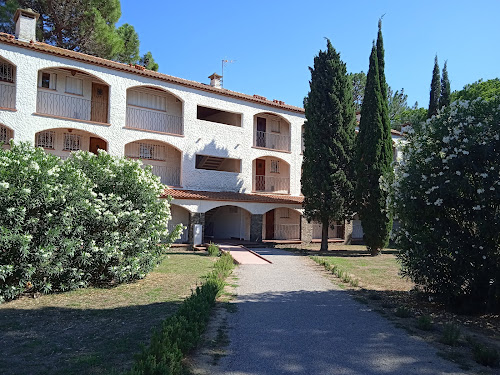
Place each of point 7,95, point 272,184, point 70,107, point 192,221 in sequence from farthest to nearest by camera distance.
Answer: point 272,184, point 192,221, point 70,107, point 7,95

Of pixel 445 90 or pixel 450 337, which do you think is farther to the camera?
pixel 445 90

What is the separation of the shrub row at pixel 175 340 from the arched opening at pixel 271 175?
18.4m

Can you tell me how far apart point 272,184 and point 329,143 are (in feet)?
21.2

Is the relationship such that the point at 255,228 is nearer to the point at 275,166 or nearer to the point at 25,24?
the point at 275,166

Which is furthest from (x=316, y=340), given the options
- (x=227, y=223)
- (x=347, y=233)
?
(x=347, y=233)

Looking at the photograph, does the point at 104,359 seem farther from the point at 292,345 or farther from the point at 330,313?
the point at 330,313

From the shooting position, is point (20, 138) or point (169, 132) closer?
point (20, 138)

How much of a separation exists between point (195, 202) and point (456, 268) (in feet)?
48.2

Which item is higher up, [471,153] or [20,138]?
[20,138]

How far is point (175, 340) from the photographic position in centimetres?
505

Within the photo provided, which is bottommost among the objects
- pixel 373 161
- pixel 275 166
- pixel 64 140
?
pixel 373 161

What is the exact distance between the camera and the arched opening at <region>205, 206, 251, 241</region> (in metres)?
24.2

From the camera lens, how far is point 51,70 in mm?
19000

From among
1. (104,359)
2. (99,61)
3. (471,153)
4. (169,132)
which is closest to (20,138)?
(99,61)
